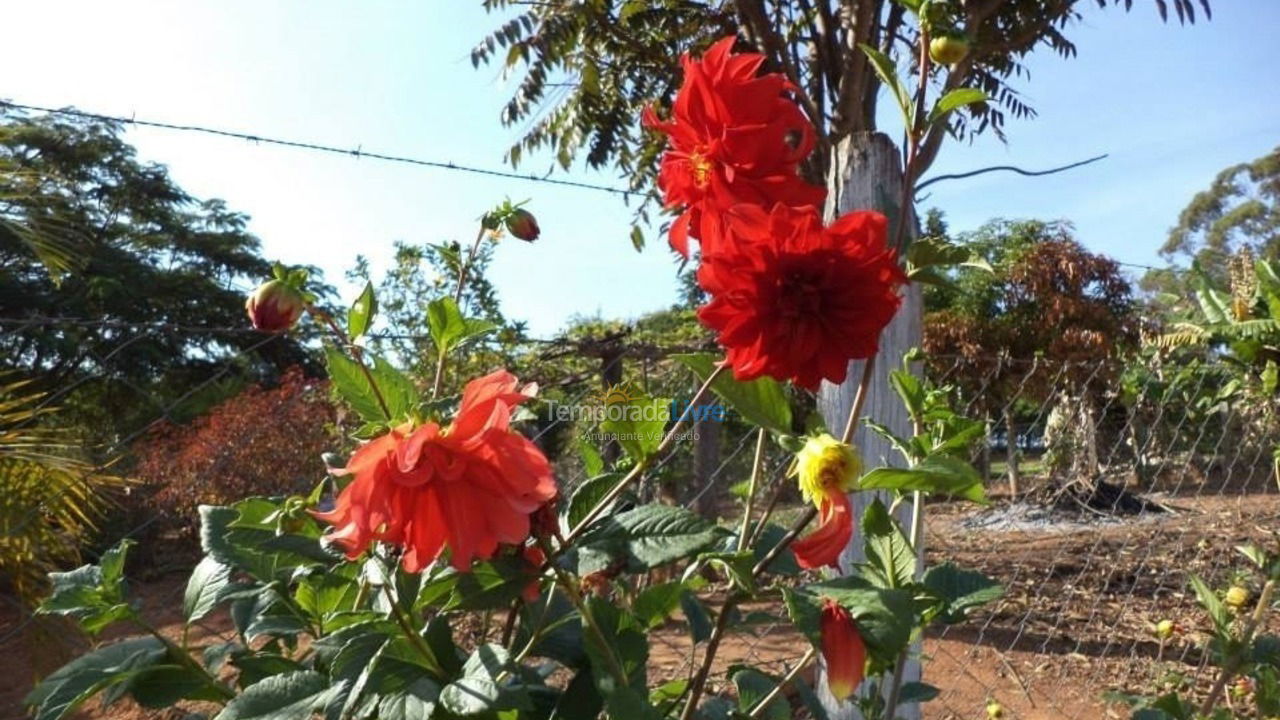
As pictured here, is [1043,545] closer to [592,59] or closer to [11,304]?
[592,59]

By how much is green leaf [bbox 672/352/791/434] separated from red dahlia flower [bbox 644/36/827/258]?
69mm

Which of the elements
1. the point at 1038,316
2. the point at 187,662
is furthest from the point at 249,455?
the point at 1038,316

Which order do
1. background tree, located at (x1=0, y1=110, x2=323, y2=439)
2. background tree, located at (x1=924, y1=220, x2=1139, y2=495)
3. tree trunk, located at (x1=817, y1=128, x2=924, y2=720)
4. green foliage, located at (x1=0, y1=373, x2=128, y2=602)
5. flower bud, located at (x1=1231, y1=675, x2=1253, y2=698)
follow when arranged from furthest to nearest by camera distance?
background tree, located at (x1=0, y1=110, x2=323, y2=439), background tree, located at (x1=924, y1=220, x2=1139, y2=495), green foliage, located at (x1=0, y1=373, x2=128, y2=602), flower bud, located at (x1=1231, y1=675, x2=1253, y2=698), tree trunk, located at (x1=817, y1=128, x2=924, y2=720)

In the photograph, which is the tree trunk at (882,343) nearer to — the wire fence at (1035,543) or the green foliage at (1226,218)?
the wire fence at (1035,543)

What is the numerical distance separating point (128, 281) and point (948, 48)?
1215 centimetres

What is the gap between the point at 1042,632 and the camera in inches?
120

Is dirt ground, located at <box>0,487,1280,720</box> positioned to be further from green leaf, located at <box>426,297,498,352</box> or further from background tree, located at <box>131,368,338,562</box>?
green leaf, located at <box>426,297,498,352</box>

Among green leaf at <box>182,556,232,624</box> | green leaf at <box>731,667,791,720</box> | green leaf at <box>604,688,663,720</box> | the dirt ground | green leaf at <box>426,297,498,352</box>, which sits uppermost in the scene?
green leaf at <box>426,297,498,352</box>

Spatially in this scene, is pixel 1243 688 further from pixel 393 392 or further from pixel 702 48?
pixel 702 48

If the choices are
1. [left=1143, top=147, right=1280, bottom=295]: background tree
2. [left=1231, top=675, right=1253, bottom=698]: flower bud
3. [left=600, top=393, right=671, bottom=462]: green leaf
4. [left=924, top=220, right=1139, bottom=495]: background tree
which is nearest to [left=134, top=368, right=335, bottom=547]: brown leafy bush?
[left=1231, top=675, right=1253, bottom=698]: flower bud

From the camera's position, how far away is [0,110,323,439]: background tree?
9164 millimetres

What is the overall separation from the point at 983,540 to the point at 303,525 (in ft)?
16.1

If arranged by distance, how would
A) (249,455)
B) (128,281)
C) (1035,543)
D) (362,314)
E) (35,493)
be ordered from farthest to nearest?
(128,281) → (1035,543) → (249,455) → (35,493) → (362,314)

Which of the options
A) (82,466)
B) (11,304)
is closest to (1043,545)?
(82,466)
